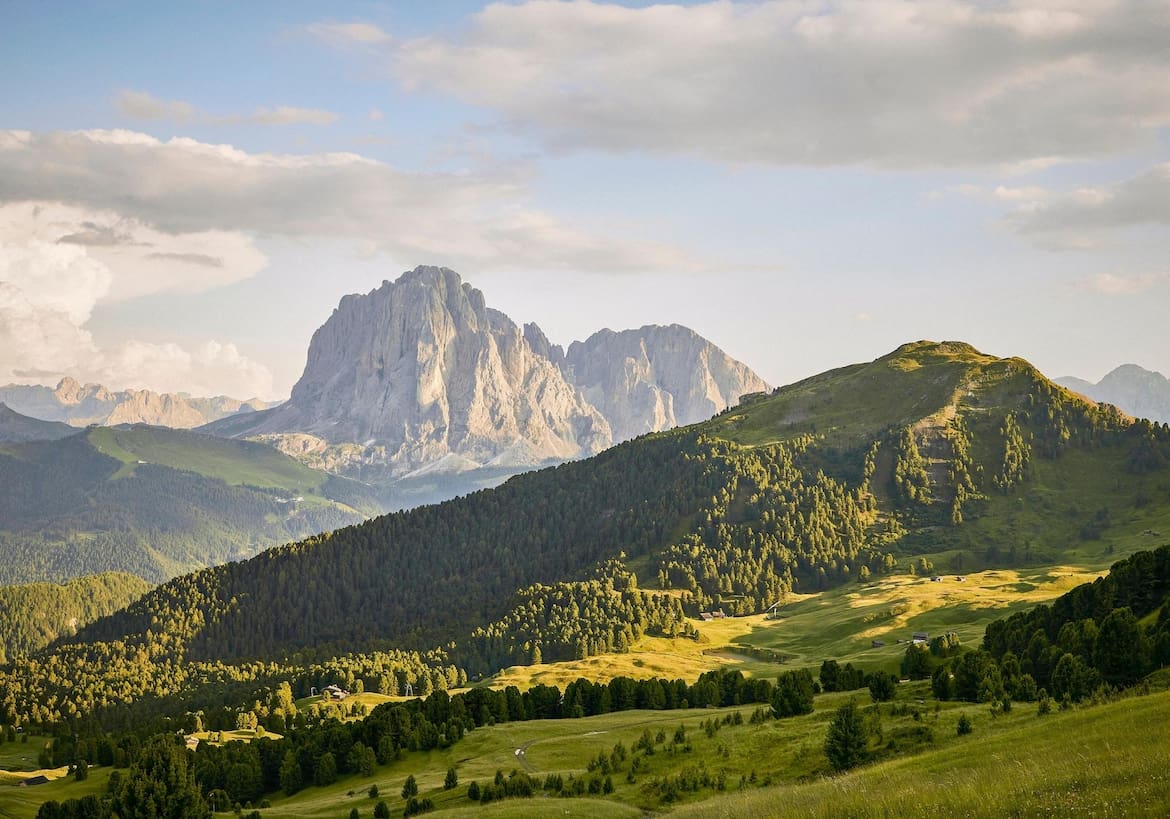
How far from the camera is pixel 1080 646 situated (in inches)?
3895

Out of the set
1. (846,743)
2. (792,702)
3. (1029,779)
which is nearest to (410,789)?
(792,702)

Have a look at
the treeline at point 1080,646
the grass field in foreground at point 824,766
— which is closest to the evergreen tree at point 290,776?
the grass field in foreground at point 824,766

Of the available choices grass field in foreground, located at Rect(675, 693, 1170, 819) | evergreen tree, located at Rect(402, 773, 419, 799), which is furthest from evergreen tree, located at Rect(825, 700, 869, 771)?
evergreen tree, located at Rect(402, 773, 419, 799)

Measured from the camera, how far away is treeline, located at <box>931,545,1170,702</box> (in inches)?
3292

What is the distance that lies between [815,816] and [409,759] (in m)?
108

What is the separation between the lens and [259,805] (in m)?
141

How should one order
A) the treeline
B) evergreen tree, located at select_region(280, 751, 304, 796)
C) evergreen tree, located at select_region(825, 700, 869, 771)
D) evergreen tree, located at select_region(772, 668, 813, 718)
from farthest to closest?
evergreen tree, located at select_region(280, 751, 304, 796), evergreen tree, located at select_region(772, 668, 813, 718), the treeline, evergreen tree, located at select_region(825, 700, 869, 771)

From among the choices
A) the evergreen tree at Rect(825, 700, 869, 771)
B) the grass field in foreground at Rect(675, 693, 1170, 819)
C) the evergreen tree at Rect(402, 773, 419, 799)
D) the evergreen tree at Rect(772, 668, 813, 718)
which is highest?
the grass field in foreground at Rect(675, 693, 1170, 819)

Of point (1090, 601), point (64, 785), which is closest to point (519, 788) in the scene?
point (1090, 601)

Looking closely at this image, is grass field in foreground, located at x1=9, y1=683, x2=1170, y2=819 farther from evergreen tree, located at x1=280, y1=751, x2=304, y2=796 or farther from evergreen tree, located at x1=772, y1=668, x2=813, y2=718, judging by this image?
evergreen tree, located at x1=772, y1=668, x2=813, y2=718

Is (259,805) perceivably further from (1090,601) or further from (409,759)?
(1090,601)

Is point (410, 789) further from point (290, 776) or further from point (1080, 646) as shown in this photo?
point (1080, 646)

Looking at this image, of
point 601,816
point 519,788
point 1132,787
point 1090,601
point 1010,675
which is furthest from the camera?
point 1090,601

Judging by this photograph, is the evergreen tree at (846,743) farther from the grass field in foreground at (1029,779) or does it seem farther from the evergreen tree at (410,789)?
the evergreen tree at (410,789)
